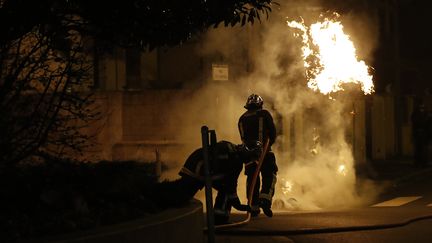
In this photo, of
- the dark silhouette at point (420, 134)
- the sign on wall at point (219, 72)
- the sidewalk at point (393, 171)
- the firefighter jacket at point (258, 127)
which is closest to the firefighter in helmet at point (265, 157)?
the firefighter jacket at point (258, 127)

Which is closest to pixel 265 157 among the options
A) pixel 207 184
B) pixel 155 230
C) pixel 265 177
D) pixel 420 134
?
pixel 265 177

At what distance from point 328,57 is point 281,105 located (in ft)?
4.78

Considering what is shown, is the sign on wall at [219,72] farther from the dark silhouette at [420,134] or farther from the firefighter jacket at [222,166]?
the dark silhouette at [420,134]

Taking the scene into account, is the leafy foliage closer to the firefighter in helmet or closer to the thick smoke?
the firefighter in helmet

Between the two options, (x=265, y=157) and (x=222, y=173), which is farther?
(x=265, y=157)

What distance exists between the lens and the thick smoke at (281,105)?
607 inches

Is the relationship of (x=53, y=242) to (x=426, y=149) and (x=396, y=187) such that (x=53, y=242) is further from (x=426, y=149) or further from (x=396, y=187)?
(x=426, y=149)

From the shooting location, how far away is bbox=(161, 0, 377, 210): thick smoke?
1542 cm

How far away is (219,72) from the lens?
50.6 feet

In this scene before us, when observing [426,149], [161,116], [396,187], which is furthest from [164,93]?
[426,149]

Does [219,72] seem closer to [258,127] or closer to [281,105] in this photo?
[281,105]

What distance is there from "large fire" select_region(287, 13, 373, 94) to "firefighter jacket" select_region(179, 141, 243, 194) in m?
6.92

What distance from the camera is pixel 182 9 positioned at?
750 centimetres

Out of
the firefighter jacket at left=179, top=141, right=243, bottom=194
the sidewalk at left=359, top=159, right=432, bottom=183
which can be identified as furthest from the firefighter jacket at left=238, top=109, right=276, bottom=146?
the sidewalk at left=359, top=159, right=432, bottom=183
